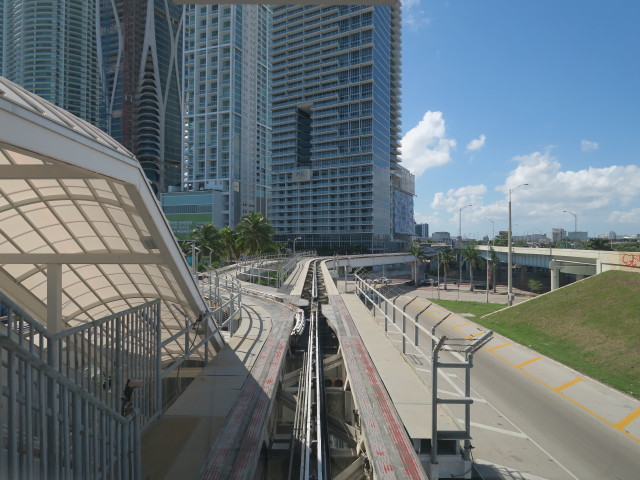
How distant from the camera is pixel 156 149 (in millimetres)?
172500

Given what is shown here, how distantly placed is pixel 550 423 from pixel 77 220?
711 inches

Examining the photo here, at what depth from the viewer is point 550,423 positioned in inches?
603

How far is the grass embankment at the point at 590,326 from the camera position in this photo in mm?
21375

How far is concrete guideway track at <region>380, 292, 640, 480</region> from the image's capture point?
12344 millimetres

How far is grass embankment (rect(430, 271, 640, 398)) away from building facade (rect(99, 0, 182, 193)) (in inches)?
6160

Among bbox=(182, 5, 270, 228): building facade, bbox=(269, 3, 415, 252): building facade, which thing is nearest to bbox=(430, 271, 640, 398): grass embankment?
bbox=(269, 3, 415, 252): building facade

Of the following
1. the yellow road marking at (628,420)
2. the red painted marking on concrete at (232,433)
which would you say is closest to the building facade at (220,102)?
the red painted marking on concrete at (232,433)

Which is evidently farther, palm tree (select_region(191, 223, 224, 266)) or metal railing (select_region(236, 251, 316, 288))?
palm tree (select_region(191, 223, 224, 266))

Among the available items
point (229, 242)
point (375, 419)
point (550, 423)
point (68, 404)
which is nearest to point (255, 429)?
point (375, 419)

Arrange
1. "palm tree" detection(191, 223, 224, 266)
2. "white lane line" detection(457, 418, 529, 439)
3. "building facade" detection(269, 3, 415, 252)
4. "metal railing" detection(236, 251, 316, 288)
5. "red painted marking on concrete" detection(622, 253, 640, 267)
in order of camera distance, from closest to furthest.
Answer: "white lane line" detection(457, 418, 529, 439) → "red painted marking on concrete" detection(622, 253, 640, 267) → "metal railing" detection(236, 251, 316, 288) → "palm tree" detection(191, 223, 224, 266) → "building facade" detection(269, 3, 415, 252)

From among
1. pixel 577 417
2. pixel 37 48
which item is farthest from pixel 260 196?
pixel 577 417

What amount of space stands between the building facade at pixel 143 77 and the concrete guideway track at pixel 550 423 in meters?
164

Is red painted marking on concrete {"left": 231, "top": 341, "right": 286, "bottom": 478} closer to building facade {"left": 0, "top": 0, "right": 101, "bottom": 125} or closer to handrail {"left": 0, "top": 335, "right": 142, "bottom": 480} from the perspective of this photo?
handrail {"left": 0, "top": 335, "right": 142, "bottom": 480}

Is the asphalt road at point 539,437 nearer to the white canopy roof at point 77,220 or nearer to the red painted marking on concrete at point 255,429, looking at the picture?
the red painted marking on concrete at point 255,429
